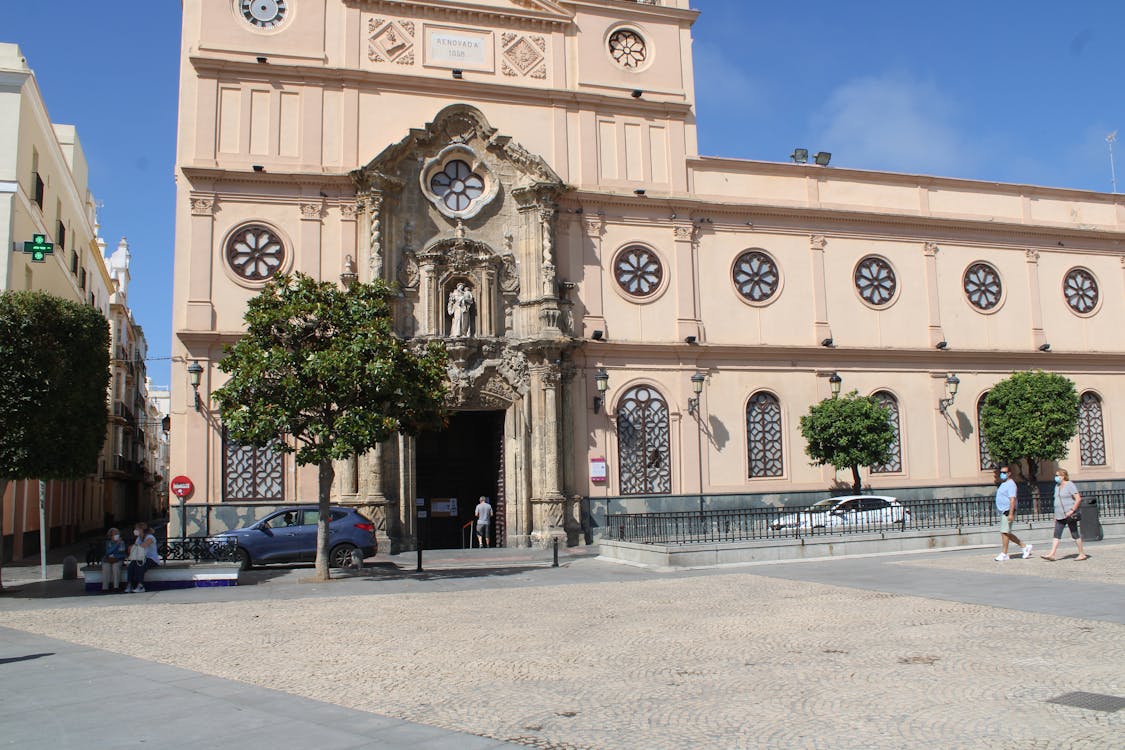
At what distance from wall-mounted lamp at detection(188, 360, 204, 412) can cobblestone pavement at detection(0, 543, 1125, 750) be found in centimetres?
932

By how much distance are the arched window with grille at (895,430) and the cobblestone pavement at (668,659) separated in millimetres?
14633

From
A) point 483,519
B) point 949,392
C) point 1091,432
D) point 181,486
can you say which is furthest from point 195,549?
point 1091,432

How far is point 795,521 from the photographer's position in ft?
83.5

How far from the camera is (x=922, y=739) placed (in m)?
6.92

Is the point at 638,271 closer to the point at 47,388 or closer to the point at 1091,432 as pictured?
the point at 47,388

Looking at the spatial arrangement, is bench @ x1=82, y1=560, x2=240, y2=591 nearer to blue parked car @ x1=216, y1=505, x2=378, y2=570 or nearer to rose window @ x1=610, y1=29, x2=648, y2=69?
blue parked car @ x1=216, y1=505, x2=378, y2=570

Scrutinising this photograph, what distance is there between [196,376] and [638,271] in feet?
42.3

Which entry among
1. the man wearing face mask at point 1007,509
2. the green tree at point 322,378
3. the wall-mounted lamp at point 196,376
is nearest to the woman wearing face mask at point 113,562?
the green tree at point 322,378

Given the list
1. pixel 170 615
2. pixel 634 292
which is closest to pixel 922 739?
pixel 170 615

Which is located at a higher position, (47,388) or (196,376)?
(196,376)

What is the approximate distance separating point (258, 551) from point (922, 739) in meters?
17.3

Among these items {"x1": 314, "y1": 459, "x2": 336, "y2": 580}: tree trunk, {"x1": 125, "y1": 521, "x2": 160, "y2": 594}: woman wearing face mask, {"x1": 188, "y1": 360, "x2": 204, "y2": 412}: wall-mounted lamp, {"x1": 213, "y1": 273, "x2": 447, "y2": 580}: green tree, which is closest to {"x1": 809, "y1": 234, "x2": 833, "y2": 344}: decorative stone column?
{"x1": 213, "y1": 273, "x2": 447, "y2": 580}: green tree

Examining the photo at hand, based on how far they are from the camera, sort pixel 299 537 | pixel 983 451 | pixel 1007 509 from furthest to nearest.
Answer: pixel 983 451 < pixel 299 537 < pixel 1007 509

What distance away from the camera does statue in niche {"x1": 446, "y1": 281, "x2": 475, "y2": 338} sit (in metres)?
26.7
